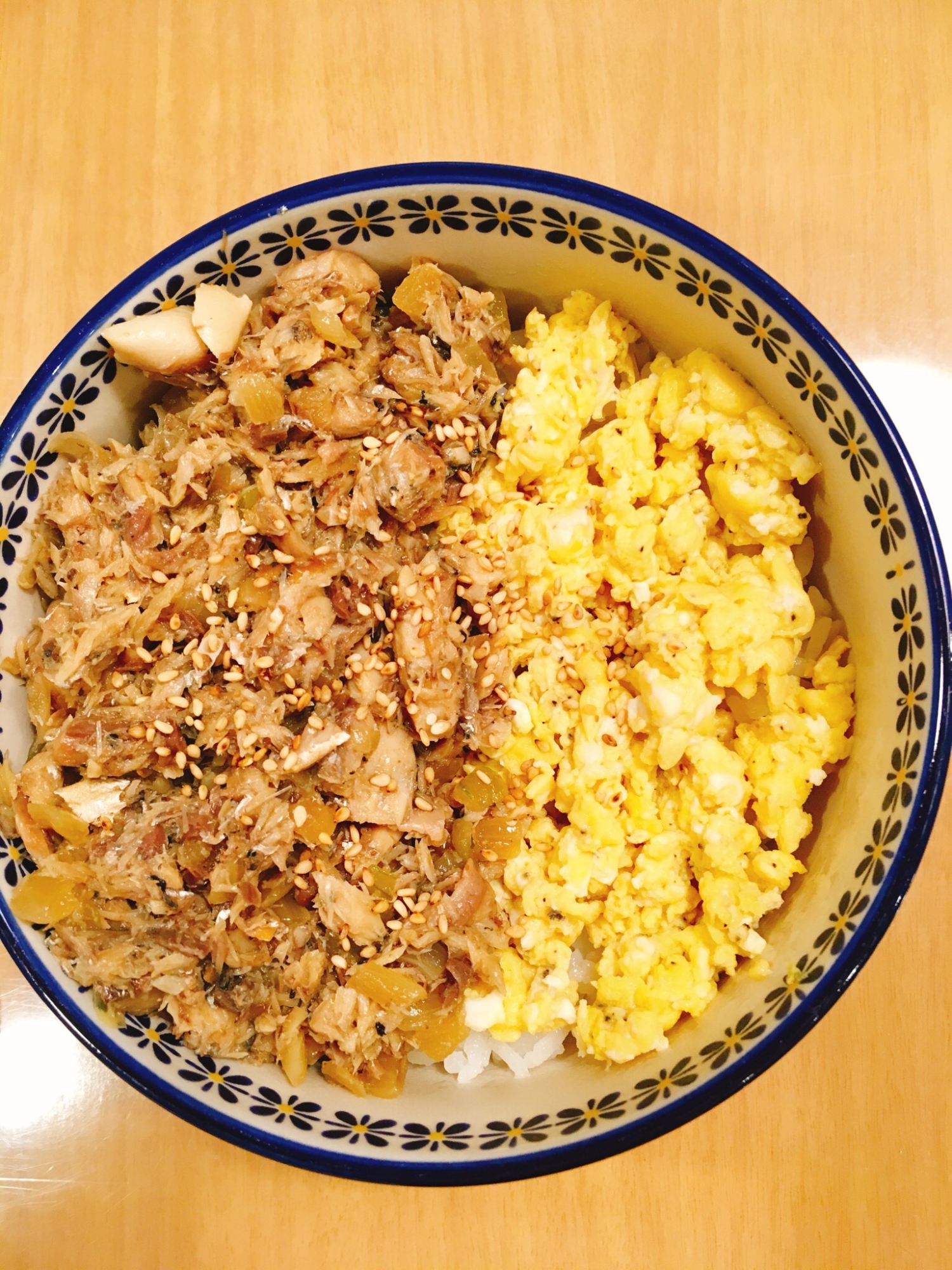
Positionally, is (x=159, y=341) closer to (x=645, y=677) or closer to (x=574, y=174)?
(x=574, y=174)

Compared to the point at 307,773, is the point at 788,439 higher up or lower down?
higher up

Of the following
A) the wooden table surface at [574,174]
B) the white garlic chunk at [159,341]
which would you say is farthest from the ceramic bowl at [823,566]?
the wooden table surface at [574,174]

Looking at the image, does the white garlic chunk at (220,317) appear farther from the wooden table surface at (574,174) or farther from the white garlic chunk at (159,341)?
the wooden table surface at (574,174)

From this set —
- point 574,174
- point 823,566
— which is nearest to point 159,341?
point 574,174

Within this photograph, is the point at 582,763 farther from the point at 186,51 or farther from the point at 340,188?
the point at 186,51

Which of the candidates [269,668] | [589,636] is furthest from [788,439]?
[269,668]

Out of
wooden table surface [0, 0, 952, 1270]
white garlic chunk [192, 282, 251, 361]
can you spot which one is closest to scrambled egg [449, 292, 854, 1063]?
wooden table surface [0, 0, 952, 1270]
